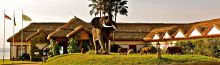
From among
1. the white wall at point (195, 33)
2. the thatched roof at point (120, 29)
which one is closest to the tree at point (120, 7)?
the thatched roof at point (120, 29)

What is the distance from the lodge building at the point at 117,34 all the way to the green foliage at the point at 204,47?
9.94 ft

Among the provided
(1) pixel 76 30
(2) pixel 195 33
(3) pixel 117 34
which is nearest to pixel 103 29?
(2) pixel 195 33

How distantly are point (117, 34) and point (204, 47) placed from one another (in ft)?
83.6

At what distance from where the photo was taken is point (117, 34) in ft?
197

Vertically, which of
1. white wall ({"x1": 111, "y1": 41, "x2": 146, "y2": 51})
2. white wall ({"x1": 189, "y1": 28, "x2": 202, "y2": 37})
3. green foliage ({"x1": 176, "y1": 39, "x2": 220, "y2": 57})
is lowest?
green foliage ({"x1": 176, "y1": 39, "x2": 220, "y2": 57})

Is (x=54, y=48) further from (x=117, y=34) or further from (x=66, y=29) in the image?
(x=117, y=34)

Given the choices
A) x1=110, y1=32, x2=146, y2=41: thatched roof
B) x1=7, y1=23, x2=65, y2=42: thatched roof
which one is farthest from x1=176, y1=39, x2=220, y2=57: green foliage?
x1=7, y1=23, x2=65, y2=42: thatched roof

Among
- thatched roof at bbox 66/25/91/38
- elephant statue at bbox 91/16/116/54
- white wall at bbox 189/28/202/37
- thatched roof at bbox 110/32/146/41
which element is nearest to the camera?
elephant statue at bbox 91/16/116/54

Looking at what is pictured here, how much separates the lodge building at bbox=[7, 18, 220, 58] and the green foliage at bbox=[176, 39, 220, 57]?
3030mm

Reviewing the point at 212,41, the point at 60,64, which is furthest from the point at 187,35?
the point at 60,64

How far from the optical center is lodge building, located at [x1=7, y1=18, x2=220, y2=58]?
4706 centimetres

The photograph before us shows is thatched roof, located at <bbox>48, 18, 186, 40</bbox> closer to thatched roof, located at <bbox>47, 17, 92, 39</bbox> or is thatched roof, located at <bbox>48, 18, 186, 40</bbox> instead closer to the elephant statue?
thatched roof, located at <bbox>47, 17, 92, 39</bbox>

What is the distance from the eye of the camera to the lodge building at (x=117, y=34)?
47062mm

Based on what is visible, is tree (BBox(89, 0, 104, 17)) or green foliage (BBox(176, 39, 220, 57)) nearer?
green foliage (BBox(176, 39, 220, 57))
